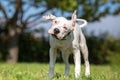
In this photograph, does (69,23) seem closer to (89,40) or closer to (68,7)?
(68,7)

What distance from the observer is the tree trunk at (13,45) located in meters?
29.6

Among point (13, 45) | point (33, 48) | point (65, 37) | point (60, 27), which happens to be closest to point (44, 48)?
point (33, 48)

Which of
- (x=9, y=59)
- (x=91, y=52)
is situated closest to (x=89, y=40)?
(x=91, y=52)

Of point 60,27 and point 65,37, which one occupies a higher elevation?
point 60,27

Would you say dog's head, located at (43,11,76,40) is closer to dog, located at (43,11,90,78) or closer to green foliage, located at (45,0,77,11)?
dog, located at (43,11,90,78)

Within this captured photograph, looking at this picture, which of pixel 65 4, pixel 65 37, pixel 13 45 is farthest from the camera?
pixel 13 45

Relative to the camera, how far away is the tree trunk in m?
29.6

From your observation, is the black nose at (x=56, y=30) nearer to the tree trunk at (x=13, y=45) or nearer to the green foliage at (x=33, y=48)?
the tree trunk at (x=13, y=45)

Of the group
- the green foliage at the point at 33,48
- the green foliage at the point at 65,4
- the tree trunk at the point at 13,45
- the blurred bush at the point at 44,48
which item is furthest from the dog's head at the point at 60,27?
the green foliage at the point at 33,48

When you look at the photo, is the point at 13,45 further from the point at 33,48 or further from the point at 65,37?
the point at 65,37

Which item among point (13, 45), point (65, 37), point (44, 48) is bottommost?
point (44, 48)

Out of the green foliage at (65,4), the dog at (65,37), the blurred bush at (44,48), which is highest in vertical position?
the green foliage at (65,4)

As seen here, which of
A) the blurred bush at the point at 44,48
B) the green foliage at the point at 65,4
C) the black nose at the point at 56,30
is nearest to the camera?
the black nose at the point at 56,30

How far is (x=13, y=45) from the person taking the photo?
29.7m
